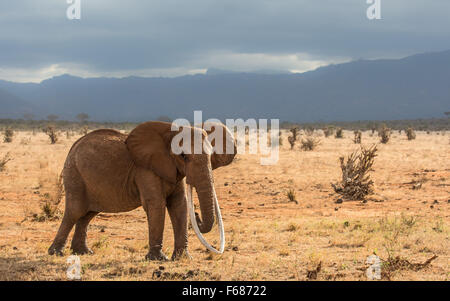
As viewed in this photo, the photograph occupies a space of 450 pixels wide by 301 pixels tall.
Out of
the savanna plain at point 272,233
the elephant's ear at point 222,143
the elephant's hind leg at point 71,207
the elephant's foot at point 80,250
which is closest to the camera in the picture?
the savanna plain at point 272,233

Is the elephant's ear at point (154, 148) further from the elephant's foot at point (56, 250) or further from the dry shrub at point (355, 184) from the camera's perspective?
the dry shrub at point (355, 184)

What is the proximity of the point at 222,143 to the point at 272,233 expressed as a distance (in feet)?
11.3

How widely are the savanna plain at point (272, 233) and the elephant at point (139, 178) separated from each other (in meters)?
0.49

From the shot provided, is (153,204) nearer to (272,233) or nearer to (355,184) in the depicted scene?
(272,233)

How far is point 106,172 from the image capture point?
26.1 feet

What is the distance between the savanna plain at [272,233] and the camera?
7.13 metres

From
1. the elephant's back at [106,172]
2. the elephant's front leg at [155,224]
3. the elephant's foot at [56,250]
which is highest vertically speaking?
the elephant's back at [106,172]

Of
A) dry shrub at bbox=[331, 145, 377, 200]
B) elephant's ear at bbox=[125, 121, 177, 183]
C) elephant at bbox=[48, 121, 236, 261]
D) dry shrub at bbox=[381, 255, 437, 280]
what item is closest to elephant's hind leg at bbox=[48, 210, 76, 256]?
elephant at bbox=[48, 121, 236, 261]

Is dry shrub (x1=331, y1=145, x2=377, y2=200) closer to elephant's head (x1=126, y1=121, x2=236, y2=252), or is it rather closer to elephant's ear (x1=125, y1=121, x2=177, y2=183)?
elephant's head (x1=126, y1=121, x2=236, y2=252)

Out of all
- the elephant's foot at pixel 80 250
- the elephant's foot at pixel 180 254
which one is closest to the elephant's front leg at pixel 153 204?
the elephant's foot at pixel 180 254

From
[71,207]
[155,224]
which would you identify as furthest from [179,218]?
[71,207]
